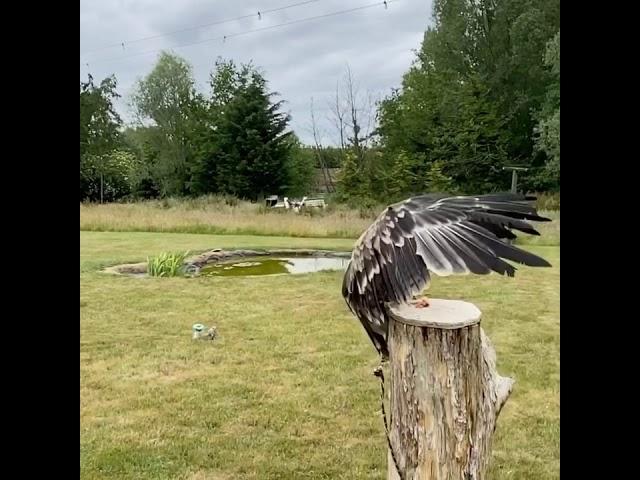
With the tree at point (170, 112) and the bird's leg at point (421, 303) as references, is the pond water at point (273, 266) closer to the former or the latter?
the bird's leg at point (421, 303)

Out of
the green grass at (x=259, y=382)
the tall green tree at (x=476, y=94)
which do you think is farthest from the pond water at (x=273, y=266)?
the tall green tree at (x=476, y=94)

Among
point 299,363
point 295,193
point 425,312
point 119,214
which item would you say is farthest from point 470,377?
point 295,193

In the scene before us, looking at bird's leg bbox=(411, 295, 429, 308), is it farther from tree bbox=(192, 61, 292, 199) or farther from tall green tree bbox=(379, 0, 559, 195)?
tree bbox=(192, 61, 292, 199)

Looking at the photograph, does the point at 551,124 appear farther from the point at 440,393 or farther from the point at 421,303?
the point at 440,393

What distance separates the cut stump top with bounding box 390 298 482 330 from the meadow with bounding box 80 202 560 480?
1.01m

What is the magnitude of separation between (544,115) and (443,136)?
1852 mm

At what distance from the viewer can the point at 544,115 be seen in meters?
9.07

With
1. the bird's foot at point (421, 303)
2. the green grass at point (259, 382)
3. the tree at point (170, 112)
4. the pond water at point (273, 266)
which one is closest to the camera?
the bird's foot at point (421, 303)

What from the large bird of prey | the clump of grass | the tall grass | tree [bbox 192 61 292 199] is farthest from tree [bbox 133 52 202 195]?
the large bird of prey

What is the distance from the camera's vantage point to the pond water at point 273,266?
5.30m

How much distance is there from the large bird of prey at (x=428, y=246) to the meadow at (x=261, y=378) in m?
1.03

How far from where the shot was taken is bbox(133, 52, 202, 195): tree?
1180 centimetres

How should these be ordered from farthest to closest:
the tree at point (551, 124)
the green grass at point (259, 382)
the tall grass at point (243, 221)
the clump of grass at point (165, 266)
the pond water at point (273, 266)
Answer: the tree at point (551, 124) < the tall grass at point (243, 221) < the pond water at point (273, 266) < the clump of grass at point (165, 266) < the green grass at point (259, 382)
